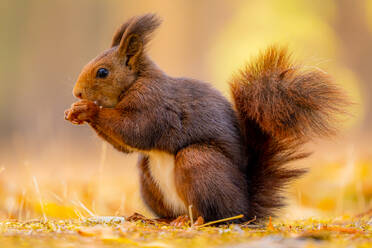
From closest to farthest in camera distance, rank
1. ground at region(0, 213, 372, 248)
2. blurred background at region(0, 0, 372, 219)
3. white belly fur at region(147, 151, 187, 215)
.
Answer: ground at region(0, 213, 372, 248)
white belly fur at region(147, 151, 187, 215)
blurred background at region(0, 0, 372, 219)

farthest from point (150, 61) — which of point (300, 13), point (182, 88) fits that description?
point (300, 13)

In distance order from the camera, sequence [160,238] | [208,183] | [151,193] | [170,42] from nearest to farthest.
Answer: [160,238] → [208,183] → [151,193] → [170,42]

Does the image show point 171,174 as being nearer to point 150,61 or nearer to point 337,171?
point 150,61

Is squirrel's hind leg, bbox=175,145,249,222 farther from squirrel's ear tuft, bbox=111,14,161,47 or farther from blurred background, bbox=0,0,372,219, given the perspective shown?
blurred background, bbox=0,0,372,219

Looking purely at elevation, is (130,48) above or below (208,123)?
above

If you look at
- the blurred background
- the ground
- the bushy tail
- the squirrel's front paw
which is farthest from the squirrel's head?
the blurred background

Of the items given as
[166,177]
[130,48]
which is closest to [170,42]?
[130,48]

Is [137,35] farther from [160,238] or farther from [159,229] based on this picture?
[160,238]
